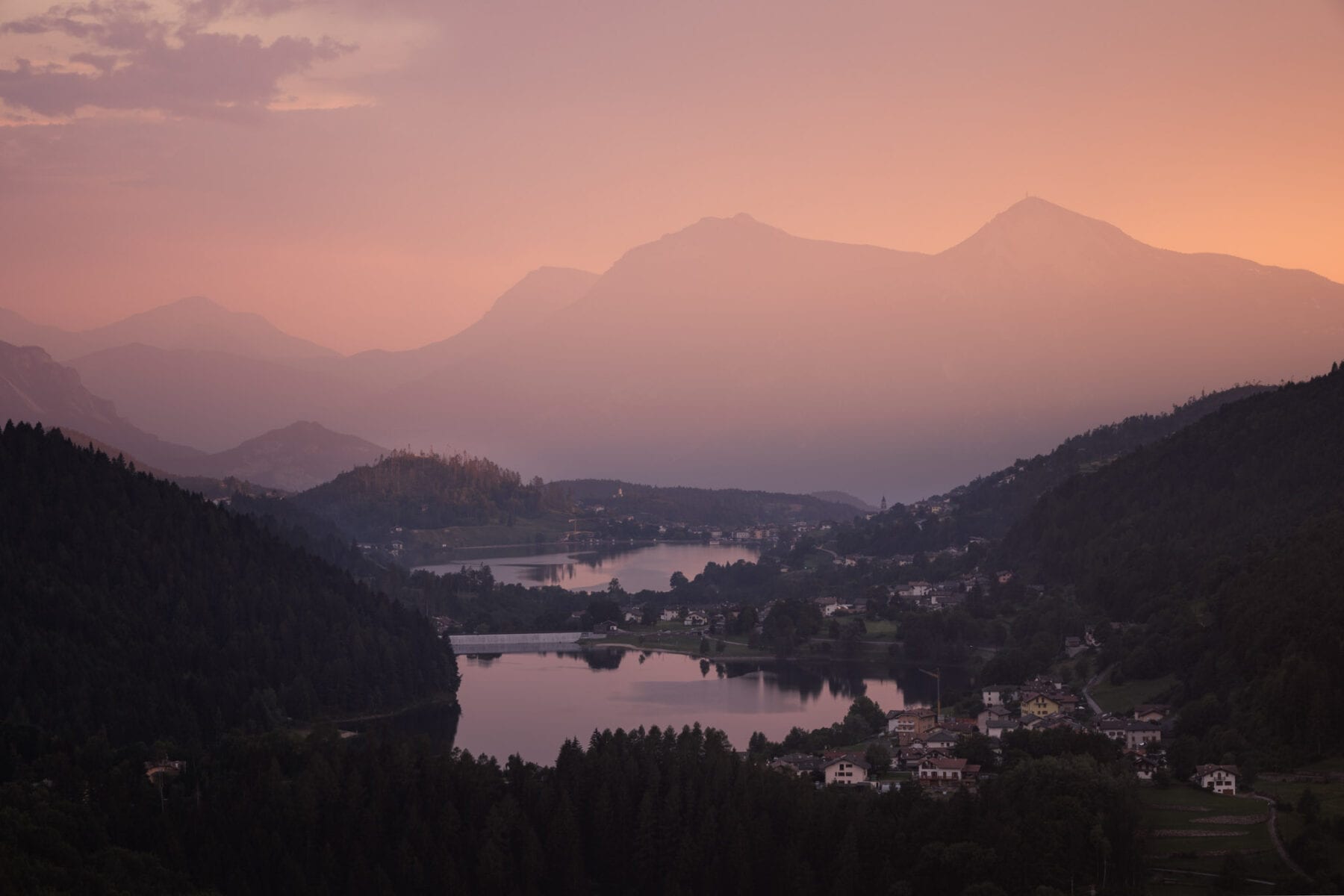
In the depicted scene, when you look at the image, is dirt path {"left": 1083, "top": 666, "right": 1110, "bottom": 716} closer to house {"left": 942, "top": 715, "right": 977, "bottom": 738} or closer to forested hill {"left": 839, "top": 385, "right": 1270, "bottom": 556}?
house {"left": 942, "top": 715, "right": 977, "bottom": 738}

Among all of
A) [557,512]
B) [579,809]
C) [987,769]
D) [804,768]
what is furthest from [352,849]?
[557,512]

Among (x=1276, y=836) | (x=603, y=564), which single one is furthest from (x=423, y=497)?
(x=1276, y=836)

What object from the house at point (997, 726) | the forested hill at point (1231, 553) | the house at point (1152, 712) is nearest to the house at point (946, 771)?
the house at point (997, 726)

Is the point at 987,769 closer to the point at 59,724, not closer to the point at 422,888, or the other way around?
the point at 422,888

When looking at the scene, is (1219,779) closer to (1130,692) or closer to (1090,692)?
(1130,692)

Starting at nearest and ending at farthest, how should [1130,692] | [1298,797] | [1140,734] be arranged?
[1298,797]
[1140,734]
[1130,692]
